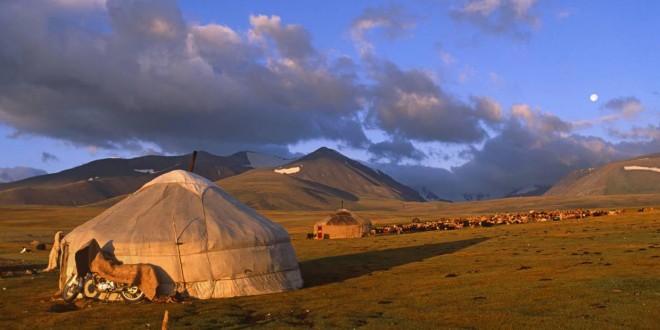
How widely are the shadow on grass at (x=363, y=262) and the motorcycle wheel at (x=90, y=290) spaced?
22.8 ft

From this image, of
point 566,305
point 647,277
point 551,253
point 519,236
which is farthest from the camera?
point 519,236

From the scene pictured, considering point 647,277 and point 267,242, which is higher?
point 267,242

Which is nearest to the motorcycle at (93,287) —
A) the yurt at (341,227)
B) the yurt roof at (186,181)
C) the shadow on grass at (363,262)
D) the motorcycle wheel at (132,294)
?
the motorcycle wheel at (132,294)

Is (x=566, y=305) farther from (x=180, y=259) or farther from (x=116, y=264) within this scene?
(x=116, y=264)

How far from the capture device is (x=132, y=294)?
18.7m

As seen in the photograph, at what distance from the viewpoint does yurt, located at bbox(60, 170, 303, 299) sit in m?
19.3

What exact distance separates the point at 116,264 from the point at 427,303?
9.47m

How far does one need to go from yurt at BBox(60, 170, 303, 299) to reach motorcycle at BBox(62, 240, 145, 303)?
0.62m

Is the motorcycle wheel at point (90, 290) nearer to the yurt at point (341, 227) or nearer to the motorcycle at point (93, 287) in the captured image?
the motorcycle at point (93, 287)

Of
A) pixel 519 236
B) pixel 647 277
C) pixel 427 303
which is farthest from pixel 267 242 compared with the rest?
pixel 519 236

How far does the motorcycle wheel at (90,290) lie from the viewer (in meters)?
19.0

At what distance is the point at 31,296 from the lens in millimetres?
20219

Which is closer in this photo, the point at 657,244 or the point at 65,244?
the point at 65,244

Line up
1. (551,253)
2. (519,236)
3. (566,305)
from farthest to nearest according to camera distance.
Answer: (519,236)
(551,253)
(566,305)
